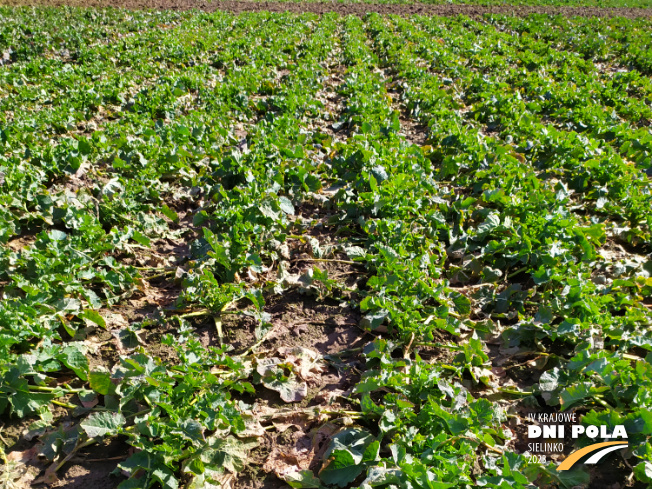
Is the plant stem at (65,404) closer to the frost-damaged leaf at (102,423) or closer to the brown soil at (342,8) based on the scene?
the frost-damaged leaf at (102,423)

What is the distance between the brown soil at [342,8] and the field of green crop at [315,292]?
Result: 15326mm

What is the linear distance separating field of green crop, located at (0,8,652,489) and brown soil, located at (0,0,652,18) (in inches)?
603

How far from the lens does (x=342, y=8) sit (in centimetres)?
2359

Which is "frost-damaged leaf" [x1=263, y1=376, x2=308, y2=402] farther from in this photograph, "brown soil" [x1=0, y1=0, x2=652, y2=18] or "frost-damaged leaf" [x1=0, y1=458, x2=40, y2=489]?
"brown soil" [x1=0, y1=0, x2=652, y2=18]

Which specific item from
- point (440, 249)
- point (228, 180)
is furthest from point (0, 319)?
point (440, 249)

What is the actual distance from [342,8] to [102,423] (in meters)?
25.0

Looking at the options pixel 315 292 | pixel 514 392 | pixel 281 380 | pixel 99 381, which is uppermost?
pixel 315 292

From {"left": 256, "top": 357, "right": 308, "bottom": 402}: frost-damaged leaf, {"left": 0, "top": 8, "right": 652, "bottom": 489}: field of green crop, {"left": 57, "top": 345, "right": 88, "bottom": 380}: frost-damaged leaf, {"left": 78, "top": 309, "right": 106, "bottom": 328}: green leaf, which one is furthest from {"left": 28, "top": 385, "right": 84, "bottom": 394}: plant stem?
{"left": 256, "top": 357, "right": 308, "bottom": 402}: frost-damaged leaf

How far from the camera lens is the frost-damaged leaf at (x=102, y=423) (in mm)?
2619

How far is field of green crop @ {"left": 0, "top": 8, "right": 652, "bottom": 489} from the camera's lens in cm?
267


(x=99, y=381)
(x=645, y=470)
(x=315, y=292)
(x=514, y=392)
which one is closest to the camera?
(x=645, y=470)

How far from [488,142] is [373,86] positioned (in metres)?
4.01
